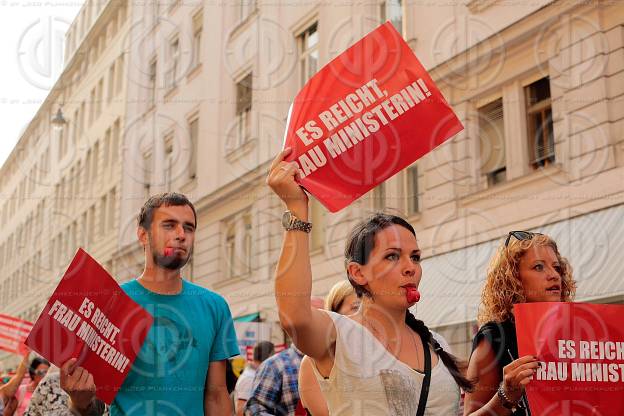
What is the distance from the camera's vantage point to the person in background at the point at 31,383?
27.0 feet

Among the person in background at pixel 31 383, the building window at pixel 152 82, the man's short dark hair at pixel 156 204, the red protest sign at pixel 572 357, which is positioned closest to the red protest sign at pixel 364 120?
the red protest sign at pixel 572 357

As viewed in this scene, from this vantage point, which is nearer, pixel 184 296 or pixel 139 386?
pixel 139 386

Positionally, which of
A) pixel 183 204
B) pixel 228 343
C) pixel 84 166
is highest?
pixel 84 166

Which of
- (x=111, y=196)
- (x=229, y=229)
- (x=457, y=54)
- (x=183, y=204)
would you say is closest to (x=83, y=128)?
(x=111, y=196)

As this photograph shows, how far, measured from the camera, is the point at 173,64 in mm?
24656

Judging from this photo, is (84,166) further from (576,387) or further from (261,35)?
(576,387)

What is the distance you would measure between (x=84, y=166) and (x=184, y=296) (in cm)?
3191

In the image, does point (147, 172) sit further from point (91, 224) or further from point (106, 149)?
point (91, 224)

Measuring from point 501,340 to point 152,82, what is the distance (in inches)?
980

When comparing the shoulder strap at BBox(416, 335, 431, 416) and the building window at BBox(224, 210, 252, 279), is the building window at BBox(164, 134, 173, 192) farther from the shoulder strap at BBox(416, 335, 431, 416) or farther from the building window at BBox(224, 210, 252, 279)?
the shoulder strap at BBox(416, 335, 431, 416)

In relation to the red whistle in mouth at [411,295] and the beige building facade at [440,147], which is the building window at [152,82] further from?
the red whistle in mouth at [411,295]

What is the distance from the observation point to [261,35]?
19.1m

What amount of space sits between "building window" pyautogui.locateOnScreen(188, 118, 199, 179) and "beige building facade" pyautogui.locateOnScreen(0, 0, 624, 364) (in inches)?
2.0

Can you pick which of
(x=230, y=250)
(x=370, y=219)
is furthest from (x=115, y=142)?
(x=370, y=219)
